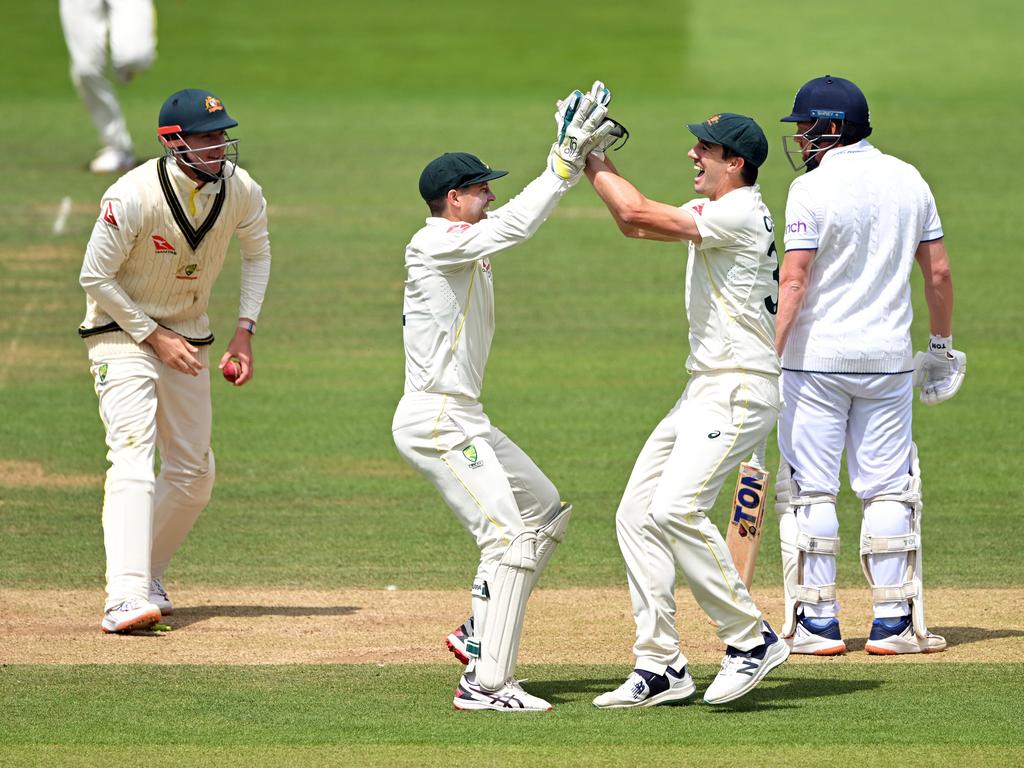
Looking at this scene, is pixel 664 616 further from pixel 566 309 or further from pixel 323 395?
pixel 566 309

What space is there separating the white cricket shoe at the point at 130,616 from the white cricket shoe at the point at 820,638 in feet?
9.94

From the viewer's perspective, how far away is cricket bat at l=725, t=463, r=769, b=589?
7.93 meters

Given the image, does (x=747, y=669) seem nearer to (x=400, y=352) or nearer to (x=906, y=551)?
(x=906, y=551)

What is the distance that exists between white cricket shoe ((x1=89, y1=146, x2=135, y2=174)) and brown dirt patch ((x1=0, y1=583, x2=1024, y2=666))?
14182mm

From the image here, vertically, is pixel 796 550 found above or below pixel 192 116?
below

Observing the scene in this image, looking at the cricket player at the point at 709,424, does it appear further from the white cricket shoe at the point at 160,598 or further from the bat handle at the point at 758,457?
the white cricket shoe at the point at 160,598

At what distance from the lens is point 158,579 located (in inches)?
360

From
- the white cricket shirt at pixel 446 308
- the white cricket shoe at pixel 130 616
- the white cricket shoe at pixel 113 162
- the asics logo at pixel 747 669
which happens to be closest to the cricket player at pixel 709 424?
the asics logo at pixel 747 669

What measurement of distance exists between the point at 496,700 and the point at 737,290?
77.3 inches

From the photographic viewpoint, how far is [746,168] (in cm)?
750

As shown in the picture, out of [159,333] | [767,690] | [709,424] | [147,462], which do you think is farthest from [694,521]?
[159,333]

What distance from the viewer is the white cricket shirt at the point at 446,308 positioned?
738cm

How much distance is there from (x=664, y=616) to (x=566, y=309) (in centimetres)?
1083

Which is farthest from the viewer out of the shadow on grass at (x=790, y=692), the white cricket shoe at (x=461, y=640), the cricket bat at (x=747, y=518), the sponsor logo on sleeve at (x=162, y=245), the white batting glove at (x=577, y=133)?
the sponsor logo on sleeve at (x=162, y=245)
